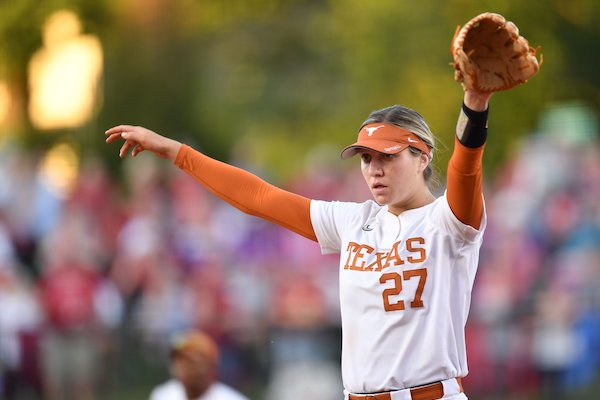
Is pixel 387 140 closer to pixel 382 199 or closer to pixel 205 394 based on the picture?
pixel 382 199

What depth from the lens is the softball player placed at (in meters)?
4.18

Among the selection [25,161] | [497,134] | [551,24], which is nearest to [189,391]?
[25,161]

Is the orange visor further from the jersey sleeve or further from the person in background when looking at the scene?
the person in background

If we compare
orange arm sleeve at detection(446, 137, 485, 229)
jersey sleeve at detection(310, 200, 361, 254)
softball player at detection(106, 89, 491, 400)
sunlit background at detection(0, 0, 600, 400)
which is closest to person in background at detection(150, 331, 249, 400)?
sunlit background at detection(0, 0, 600, 400)

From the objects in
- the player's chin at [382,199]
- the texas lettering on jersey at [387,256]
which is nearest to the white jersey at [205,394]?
the texas lettering on jersey at [387,256]

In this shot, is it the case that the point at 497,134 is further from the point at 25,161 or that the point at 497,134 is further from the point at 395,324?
the point at 395,324

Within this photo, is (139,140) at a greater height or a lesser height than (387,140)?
greater

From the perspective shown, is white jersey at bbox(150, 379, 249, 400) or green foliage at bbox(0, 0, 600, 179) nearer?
white jersey at bbox(150, 379, 249, 400)

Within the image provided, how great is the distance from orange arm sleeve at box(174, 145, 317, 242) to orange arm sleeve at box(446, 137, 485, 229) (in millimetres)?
730

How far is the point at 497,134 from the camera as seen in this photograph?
49.4 ft

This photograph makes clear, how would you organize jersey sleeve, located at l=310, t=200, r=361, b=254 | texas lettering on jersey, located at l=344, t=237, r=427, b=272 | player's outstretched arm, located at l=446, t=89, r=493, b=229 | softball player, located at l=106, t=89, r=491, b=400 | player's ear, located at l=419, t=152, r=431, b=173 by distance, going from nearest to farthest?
1. player's outstretched arm, located at l=446, t=89, r=493, b=229
2. softball player, located at l=106, t=89, r=491, b=400
3. texas lettering on jersey, located at l=344, t=237, r=427, b=272
4. player's ear, located at l=419, t=152, r=431, b=173
5. jersey sleeve, located at l=310, t=200, r=361, b=254

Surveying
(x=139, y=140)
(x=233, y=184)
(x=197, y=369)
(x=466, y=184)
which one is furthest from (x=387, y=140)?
(x=197, y=369)

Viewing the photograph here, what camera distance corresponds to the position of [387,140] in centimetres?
437

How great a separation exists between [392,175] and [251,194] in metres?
0.66
